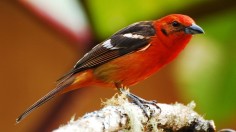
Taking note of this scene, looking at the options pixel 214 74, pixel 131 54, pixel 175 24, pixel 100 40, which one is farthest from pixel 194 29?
pixel 214 74

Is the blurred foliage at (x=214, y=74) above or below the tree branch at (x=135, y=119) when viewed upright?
above

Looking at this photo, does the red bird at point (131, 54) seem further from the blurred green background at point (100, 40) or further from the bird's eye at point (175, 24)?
the blurred green background at point (100, 40)

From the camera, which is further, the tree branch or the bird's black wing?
the bird's black wing

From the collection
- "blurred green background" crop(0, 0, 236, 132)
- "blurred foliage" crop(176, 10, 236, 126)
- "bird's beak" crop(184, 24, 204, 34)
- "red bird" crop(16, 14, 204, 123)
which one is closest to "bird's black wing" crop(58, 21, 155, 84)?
"red bird" crop(16, 14, 204, 123)

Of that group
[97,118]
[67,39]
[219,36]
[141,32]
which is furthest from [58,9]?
[97,118]

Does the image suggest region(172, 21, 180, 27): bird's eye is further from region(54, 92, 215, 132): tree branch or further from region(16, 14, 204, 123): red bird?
region(54, 92, 215, 132): tree branch

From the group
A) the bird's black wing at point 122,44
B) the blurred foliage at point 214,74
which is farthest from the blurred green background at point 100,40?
the bird's black wing at point 122,44
